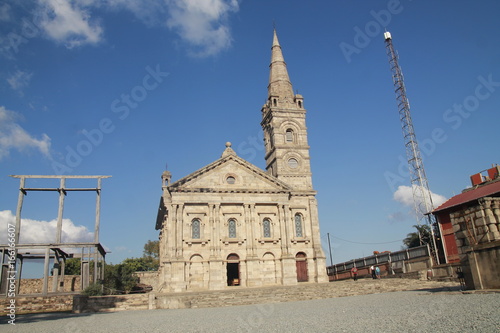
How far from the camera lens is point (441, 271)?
30219 millimetres

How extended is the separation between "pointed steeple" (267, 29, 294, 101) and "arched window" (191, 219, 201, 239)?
17.9 m

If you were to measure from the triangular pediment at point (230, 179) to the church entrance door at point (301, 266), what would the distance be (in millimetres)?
6865

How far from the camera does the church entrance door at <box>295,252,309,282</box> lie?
3872cm

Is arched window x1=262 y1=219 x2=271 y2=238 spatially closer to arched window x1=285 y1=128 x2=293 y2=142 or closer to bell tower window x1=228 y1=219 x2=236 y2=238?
bell tower window x1=228 y1=219 x2=236 y2=238

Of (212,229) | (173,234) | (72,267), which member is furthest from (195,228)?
(72,267)

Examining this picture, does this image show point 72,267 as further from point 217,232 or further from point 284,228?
point 284,228

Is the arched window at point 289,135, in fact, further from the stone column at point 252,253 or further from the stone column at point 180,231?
the stone column at point 180,231

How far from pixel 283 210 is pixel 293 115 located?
493 inches

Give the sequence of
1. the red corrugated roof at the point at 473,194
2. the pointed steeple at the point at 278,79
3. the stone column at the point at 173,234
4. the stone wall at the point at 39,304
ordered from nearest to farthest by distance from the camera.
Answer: the stone wall at the point at 39,304
the red corrugated roof at the point at 473,194
the stone column at the point at 173,234
the pointed steeple at the point at 278,79

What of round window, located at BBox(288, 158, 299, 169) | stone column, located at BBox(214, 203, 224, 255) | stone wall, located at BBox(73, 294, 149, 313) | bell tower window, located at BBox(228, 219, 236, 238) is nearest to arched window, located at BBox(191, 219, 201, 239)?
stone column, located at BBox(214, 203, 224, 255)

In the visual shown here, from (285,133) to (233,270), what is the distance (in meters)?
16.7

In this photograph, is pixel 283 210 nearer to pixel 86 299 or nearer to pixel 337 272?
pixel 337 272

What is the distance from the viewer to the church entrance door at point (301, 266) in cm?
3872

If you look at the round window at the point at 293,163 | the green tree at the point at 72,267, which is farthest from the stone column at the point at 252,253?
the green tree at the point at 72,267
